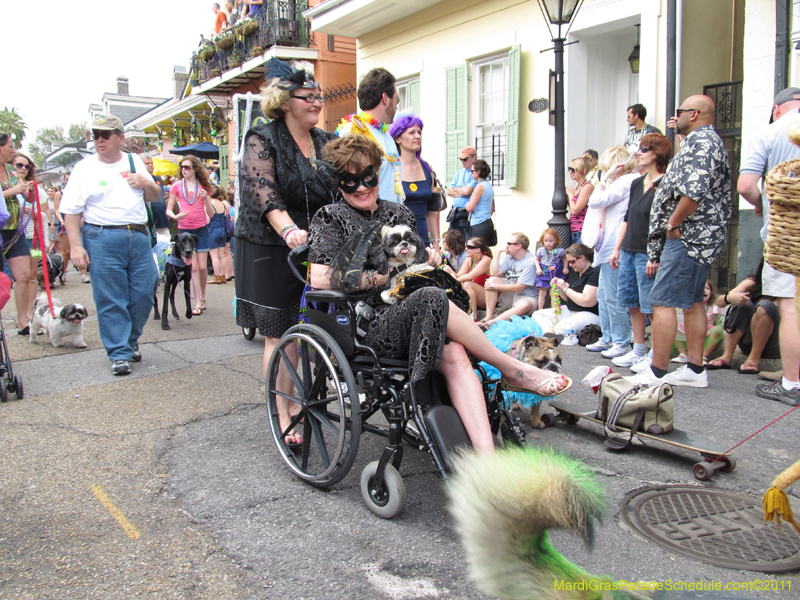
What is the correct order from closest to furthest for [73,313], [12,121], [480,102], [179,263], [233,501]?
[233,501]
[73,313]
[179,263]
[480,102]
[12,121]

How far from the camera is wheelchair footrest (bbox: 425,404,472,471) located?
2502 mm

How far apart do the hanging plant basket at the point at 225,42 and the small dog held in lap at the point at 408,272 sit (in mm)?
17462

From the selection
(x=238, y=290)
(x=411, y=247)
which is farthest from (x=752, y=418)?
(x=238, y=290)

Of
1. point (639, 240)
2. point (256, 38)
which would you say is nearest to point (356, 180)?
point (639, 240)

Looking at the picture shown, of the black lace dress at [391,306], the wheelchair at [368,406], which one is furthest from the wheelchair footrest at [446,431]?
the black lace dress at [391,306]

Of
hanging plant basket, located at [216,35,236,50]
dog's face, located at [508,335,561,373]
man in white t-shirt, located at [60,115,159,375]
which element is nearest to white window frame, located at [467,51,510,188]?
man in white t-shirt, located at [60,115,159,375]

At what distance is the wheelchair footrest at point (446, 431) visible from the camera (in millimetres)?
2502

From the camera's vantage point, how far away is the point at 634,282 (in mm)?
5461

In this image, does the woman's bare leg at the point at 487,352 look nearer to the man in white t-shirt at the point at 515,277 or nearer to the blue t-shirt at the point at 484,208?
the man in white t-shirt at the point at 515,277

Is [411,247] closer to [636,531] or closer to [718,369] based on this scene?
[636,531]

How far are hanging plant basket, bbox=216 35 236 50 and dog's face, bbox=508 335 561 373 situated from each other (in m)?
17.4

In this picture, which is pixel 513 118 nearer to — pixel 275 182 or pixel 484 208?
pixel 484 208

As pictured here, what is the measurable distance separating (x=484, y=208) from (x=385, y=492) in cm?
613

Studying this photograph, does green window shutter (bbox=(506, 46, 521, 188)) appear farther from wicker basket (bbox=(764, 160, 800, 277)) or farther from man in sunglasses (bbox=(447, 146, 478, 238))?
wicker basket (bbox=(764, 160, 800, 277))
